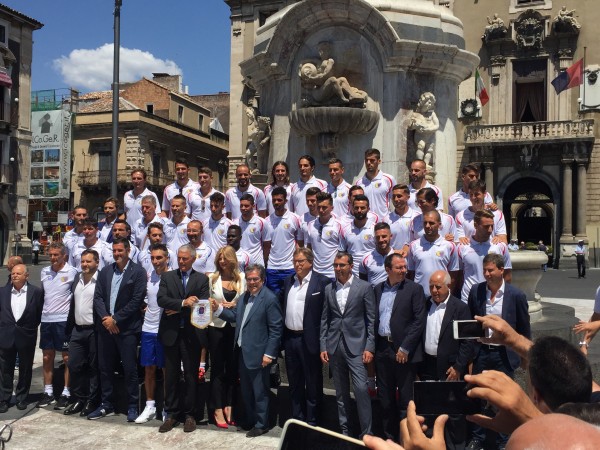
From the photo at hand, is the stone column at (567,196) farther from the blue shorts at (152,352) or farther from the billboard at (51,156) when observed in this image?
the blue shorts at (152,352)

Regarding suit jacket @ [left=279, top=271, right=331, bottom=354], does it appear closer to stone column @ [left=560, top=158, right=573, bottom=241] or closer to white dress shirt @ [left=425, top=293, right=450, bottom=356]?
white dress shirt @ [left=425, top=293, right=450, bottom=356]

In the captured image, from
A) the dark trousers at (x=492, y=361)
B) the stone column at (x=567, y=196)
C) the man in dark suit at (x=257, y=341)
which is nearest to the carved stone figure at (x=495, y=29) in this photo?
the stone column at (x=567, y=196)

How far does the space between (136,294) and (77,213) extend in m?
2.28

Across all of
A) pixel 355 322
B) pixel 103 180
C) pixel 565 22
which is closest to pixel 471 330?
pixel 355 322

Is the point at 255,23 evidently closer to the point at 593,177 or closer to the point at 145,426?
the point at 593,177

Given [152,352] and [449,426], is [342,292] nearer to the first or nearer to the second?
[449,426]

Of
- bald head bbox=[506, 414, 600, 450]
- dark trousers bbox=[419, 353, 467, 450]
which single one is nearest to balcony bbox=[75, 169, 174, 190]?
Answer: dark trousers bbox=[419, 353, 467, 450]

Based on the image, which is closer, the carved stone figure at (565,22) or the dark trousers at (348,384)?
the dark trousers at (348,384)

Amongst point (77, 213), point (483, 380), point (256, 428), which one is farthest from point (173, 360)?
point (483, 380)

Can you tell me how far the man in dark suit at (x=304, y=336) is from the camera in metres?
6.52

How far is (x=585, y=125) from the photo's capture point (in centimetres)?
3484

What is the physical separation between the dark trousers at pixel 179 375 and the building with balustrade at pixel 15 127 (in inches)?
1331

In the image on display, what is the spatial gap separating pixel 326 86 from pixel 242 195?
238cm

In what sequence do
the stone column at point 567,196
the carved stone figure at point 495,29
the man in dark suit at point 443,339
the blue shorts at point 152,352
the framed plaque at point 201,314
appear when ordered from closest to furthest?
the man in dark suit at point 443,339
the framed plaque at point 201,314
the blue shorts at point 152,352
the stone column at point 567,196
the carved stone figure at point 495,29
